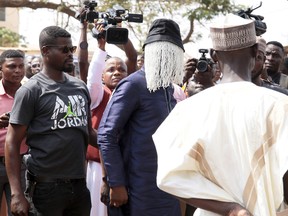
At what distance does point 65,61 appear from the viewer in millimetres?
5039

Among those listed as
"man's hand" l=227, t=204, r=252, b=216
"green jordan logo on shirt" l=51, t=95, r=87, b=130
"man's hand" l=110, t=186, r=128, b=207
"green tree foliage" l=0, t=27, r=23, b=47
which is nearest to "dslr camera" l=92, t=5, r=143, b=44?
"green jordan logo on shirt" l=51, t=95, r=87, b=130

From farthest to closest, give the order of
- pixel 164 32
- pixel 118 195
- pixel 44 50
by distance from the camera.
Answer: pixel 44 50 → pixel 164 32 → pixel 118 195

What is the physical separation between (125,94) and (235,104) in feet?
5.71

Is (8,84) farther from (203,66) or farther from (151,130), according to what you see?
(151,130)

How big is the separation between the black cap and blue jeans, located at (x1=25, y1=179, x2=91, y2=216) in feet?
4.03

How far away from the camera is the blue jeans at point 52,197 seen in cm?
476

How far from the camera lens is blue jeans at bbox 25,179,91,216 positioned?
4.76m

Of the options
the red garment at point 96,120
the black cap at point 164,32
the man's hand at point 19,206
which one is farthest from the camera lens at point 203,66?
the man's hand at point 19,206

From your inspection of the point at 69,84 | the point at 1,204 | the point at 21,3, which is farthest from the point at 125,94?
the point at 21,3

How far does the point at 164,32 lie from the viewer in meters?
4.77

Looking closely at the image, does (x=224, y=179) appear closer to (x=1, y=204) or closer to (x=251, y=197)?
(x=251, y=197)

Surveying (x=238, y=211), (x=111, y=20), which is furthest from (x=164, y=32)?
(x=238, y=211)

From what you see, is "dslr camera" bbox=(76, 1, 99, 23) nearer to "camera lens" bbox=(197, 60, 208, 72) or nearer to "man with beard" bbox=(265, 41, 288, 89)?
"camera lens" bbox=(197, 60, 208, 72)

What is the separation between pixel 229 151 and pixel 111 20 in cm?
345
